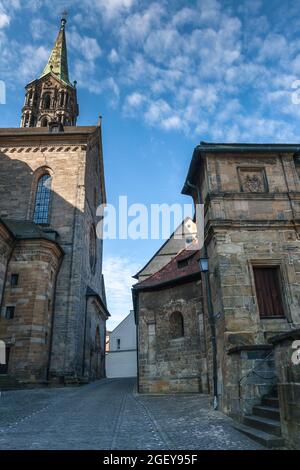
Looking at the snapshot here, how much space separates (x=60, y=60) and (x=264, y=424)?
43.7 m

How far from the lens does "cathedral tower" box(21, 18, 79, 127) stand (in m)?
34.5

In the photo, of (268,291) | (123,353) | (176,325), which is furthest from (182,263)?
(123,353)

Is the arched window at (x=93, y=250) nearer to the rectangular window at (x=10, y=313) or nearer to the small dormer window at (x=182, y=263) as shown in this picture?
the rectangular window at (x=10, y=313)

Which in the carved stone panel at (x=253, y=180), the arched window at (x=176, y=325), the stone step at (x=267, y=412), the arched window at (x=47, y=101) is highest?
Answer: the arched window at (x=47, y=101)

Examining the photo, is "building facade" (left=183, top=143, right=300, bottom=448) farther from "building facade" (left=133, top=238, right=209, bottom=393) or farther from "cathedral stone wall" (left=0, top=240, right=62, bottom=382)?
"cathedral stone wall" (left=0, top=240, right=62, bottom=382)

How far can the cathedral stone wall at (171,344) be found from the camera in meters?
13.8

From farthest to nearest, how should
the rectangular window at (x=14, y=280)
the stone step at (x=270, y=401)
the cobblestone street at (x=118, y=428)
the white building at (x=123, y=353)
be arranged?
the white building at (x=123, y=353) < the rectangular window at (x=14, y=280) < the stone step at (x=270, y=401) < the cobblestone street at (x=118, y=428)

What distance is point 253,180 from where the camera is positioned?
10.6 m

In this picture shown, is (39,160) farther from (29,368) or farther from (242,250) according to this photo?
(242,250)

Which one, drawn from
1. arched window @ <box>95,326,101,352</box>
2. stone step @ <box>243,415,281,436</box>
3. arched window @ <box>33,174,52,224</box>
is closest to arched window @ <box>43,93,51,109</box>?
arched window @ <box>33,174,52,224</box>

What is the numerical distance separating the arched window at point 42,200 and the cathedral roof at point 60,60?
17.7 m

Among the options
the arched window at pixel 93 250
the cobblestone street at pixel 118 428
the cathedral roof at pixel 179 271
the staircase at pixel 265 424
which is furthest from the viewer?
the arched window at pixel 93 250

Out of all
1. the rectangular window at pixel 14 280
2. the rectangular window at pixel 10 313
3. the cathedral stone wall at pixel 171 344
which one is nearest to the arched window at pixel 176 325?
the cathedral stone wall at pixel 171 344

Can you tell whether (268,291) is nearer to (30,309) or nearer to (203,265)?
(203,265)
